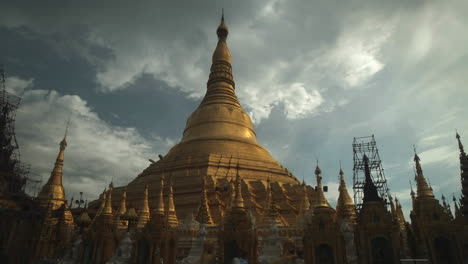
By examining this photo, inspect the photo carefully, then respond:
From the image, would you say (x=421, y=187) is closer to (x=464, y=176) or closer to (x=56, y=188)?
(x=464, y=176)

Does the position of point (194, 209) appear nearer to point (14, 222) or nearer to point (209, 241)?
point (209, 241)

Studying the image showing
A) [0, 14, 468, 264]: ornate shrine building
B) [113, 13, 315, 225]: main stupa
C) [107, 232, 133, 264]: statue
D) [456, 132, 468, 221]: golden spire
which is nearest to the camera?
[0, 14, 468, 264]: ornate shrine building

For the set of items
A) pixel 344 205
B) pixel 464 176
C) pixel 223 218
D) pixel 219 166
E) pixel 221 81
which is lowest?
pixel 223 218

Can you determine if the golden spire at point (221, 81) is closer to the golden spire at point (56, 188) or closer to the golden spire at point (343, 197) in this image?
the golden spire at point (56, 188)

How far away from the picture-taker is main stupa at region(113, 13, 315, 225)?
108 ft

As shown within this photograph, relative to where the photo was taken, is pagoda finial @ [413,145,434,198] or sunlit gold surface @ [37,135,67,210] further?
sunlit gold surface @ [37,135,67,210]

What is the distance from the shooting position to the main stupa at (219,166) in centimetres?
3291

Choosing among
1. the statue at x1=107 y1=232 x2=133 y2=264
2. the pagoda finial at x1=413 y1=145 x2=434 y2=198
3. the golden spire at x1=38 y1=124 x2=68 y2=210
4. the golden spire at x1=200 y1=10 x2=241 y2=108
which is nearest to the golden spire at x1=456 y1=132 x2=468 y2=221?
the pagoda finial at x1=413 y1=145 x2=434 y2=198

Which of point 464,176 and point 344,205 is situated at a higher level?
point 464,176

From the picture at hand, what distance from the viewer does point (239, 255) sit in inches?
723

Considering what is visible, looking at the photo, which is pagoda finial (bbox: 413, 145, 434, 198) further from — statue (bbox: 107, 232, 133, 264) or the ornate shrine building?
statue (bbox: 107, 232, 133, 264)

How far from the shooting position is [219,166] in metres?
37.8

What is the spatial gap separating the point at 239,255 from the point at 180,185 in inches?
714

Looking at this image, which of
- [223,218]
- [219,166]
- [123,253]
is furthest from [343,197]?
[123,253]
